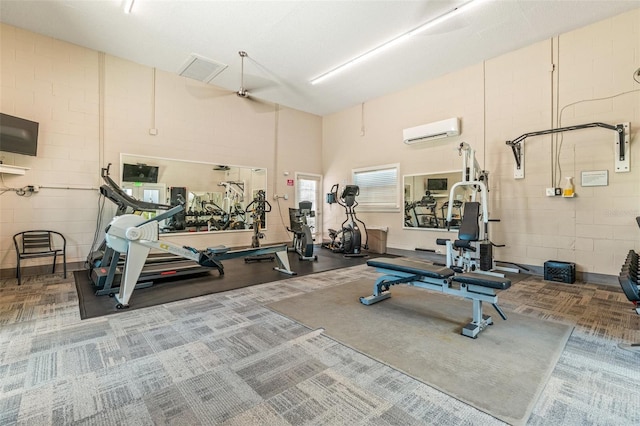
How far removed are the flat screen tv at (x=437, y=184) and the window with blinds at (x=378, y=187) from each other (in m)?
0.80

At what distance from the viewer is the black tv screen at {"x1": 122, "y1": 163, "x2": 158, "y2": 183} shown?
5492 millimetres

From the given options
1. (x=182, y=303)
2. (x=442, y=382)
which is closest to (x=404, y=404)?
(x=442, y=382)

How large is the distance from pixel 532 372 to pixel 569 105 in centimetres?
455

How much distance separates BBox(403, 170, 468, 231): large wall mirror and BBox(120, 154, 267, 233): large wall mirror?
11.7 ft

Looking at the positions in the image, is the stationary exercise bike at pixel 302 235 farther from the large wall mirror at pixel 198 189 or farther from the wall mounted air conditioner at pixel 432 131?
the wall mounted air conditioner at pixel 432 131

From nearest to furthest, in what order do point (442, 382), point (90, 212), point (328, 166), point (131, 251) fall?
point (442, 382), point (131, 251), point (90, 212), point (328, 166)

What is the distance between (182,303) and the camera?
332 cm

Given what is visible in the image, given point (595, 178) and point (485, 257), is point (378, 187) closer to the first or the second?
point (485, 257)

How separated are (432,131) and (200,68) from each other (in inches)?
193

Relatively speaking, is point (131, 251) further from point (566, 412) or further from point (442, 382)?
point (566, 412)

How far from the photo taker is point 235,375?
191cm

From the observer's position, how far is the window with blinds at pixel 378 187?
6988mm

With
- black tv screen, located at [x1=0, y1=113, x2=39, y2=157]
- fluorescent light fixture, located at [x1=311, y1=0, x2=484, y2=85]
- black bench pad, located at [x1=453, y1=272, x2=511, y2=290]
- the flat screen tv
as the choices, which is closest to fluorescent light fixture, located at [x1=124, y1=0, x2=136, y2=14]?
black tv screen, located at [x1=0, y1=113, x2=39, y2=157]

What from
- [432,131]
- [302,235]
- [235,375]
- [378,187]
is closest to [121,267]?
[302,235]
